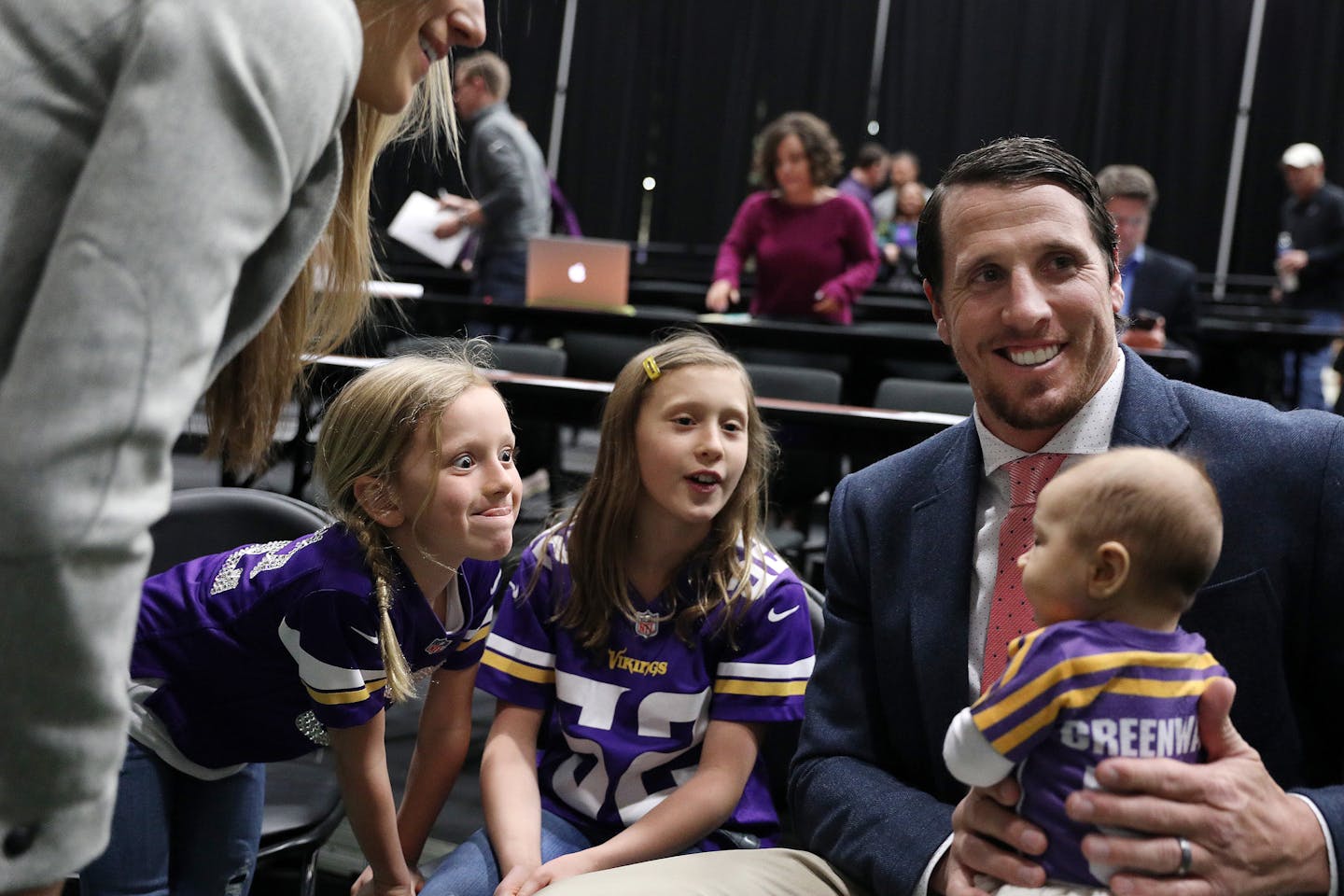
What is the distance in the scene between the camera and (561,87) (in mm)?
14344

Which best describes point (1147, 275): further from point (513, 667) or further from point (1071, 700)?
point (1071, 700)

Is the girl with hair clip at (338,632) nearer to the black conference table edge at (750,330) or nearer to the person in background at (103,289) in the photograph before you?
the person in background at (103,289)

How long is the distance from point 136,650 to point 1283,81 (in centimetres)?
1262

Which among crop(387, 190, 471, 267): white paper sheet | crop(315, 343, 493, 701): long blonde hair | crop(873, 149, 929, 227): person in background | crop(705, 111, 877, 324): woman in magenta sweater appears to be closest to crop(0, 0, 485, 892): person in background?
crop(315, 343, 493, 701): long blonde hair

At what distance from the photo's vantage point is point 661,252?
1413 centimetres

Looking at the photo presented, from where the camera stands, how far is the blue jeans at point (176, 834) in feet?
5.58

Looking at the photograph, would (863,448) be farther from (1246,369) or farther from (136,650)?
(1246,369)

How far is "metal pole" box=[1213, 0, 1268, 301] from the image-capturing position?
1198 centimetres

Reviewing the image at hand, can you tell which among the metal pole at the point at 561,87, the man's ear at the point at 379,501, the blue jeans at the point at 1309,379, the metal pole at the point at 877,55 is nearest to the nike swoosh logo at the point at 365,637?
the man's ear at the point at 379,501

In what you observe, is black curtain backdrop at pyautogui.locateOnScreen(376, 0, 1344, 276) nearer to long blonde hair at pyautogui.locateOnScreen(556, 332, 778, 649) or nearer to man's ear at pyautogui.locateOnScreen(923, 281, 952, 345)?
long blonde hair at pyautogui.locateOnScreen(556, 332, 778, 649)

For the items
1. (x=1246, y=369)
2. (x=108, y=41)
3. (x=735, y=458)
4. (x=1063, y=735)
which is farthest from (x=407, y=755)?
(x=1246, y=369)

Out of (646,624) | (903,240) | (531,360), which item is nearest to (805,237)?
(531,360)

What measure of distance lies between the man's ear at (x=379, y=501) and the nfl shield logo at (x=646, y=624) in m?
0.41

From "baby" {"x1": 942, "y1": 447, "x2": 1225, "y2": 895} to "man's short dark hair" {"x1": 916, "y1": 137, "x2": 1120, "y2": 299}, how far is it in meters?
0.51
